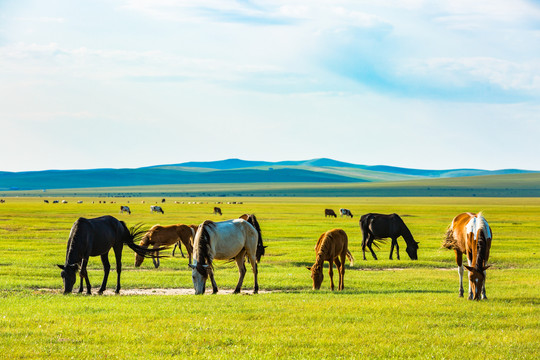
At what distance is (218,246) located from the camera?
17.7 meters

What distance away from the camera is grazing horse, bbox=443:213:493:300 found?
15707 mm

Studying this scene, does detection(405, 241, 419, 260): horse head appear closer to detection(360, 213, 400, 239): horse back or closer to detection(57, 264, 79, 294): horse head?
detection(360, 213, 400, 239): horse back

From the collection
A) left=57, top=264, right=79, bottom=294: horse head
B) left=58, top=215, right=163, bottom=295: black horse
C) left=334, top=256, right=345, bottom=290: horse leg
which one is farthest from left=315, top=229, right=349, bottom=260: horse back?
left=57, top=264, right=79, bottom=294: horse head

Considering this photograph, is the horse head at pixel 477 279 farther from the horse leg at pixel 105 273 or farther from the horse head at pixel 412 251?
the horse head at pixel 412 251

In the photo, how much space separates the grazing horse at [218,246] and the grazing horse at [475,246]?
5963 mm

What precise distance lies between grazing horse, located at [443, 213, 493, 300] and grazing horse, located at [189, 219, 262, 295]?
5.96m

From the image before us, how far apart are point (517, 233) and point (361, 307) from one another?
123 ft

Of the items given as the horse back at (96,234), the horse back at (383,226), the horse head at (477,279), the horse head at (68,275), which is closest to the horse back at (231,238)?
the horse back at (96,234)

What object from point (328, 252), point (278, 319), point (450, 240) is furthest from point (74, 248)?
point (450, 240)

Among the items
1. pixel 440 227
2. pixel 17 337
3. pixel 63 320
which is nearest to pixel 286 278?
pixel 63 320

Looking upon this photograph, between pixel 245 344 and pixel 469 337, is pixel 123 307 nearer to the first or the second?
pixel 245 344

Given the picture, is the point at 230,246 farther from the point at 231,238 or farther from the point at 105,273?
the point at 105,273

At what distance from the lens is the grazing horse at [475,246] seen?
1571cm

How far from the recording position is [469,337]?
1170cm
